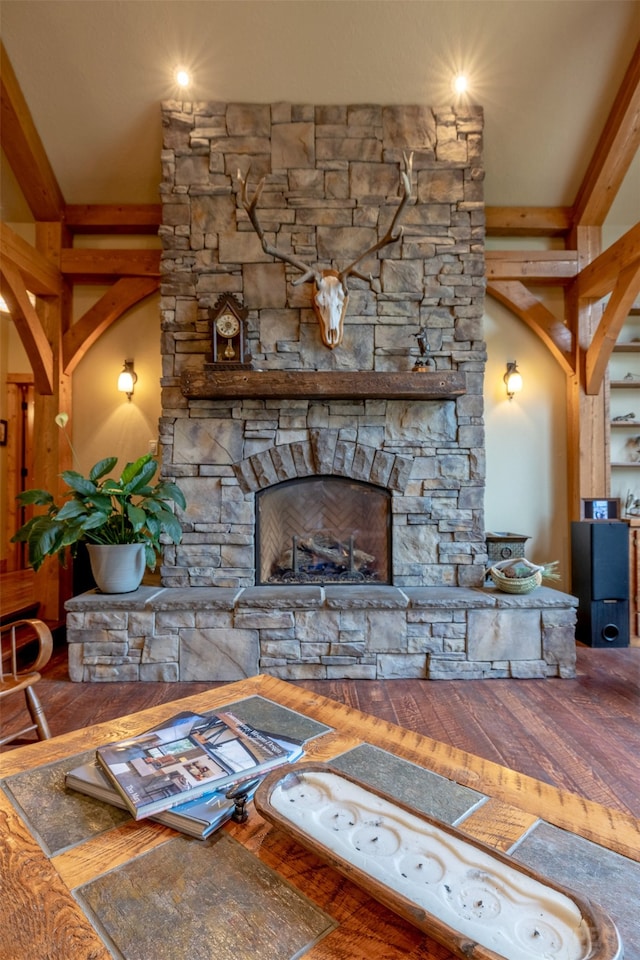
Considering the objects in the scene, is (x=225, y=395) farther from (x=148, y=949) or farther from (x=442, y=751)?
(x=148, y=949)

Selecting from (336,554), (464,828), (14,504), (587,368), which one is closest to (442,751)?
(464,828)

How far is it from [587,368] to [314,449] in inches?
84.8

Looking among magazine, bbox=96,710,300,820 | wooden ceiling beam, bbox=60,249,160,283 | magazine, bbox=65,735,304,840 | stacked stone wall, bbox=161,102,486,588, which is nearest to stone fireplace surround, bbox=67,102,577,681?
stacked stone wall, bbox=161,102,486,588

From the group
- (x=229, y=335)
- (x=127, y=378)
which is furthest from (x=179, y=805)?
(x=127, y=378)

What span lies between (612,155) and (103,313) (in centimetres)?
379

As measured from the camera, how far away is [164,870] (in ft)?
2.59

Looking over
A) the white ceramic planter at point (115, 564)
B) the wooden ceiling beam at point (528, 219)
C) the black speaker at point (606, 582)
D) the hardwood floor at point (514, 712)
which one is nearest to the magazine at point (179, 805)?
the hardwood floor at point (514, 712)

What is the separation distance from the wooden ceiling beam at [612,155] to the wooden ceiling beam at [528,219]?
8 centimetres

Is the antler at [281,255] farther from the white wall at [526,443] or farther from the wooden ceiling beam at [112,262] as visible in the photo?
the white wall at [526,443]

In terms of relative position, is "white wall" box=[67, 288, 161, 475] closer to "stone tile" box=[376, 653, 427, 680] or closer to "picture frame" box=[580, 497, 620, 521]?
"stone tile" box=[376, 653, 427, 680]

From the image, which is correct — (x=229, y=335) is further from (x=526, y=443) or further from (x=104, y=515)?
(x=526, y=443)

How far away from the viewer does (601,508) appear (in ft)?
12.1

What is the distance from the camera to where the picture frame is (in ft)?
12.1

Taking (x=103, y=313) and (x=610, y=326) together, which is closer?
(x=610, y=326)
